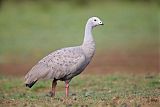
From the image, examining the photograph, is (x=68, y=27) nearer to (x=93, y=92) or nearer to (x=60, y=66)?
(x=93, y=92)

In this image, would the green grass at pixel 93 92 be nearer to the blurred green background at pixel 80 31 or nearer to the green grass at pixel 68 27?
the blurred green background at pixel 80 31

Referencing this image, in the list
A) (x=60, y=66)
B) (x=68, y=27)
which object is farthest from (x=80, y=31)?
(x=60, y=66)

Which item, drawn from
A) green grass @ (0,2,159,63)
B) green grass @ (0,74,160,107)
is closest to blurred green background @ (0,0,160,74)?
green grass @ (0,2,159,63)

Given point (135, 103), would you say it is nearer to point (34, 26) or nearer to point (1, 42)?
point (1, 42)

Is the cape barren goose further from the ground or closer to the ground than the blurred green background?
closer to the ground

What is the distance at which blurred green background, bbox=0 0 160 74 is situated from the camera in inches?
871

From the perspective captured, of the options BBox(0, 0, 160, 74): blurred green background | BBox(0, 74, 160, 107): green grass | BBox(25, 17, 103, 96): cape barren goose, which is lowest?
BBox(0, 74, 160, 107): green grass

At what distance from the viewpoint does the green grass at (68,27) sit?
26.8 meters

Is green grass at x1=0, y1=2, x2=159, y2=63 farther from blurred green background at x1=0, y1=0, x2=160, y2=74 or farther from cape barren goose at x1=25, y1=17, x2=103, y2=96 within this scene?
cape barren goose at x1=25, y1=17, x2=103, y2=96

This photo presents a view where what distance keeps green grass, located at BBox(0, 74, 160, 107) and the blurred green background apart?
495 centimetres

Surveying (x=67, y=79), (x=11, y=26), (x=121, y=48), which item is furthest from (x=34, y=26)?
(x=67, y=79)

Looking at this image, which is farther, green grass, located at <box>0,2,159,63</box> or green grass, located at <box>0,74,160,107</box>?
green grass, located at <box>0,2,159,63</box>

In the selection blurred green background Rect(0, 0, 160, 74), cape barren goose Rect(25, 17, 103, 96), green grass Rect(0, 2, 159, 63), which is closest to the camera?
cape barren goose Rect(25, 17, 103, 96)

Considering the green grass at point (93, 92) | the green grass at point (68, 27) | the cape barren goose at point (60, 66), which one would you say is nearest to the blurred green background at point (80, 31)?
the green grass at point (68, 27)
